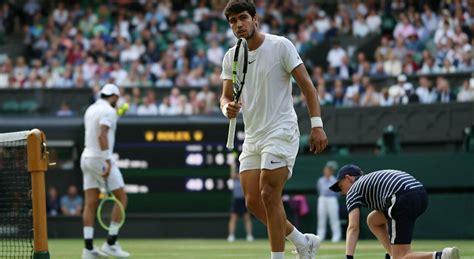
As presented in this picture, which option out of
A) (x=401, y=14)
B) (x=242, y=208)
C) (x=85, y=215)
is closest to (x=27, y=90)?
(x=242, y=208)

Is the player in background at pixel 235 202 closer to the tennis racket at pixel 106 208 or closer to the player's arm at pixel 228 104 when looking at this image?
the tennis racket at pixel 106 208

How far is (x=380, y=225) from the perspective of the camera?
37.7ft

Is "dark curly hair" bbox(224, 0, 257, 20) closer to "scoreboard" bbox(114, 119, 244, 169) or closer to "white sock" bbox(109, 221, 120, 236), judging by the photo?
"white sock" bbox(109, 221, 120, 236)

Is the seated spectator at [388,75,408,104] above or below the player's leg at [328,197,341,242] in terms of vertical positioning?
above

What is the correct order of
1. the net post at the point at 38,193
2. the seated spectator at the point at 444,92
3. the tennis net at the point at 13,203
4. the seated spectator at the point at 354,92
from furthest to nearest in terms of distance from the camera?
the seated spectator at the point at 354,92, the seated spectator at the point at 444,92, the tennis net at the point at 13,203, the net post at the point at 38,193

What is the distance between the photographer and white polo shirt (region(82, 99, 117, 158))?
16.5m

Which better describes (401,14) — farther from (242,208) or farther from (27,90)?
(27,90)

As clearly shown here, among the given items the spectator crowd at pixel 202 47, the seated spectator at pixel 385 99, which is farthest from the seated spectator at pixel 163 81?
the seated spectator at pixel 385 99

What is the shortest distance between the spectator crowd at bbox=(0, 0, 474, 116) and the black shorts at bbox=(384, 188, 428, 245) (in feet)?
40.7

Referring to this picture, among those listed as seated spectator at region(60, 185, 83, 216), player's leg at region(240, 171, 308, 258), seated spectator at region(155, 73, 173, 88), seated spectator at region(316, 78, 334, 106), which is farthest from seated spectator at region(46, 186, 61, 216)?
player's leg at region(240, 171, 308, 258)

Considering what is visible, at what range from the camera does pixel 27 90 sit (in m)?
27.3

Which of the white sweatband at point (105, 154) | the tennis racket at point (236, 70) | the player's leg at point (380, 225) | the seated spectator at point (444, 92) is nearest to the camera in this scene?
the tennis racket at point (236, 70)

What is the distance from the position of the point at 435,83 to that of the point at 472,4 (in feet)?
12.3

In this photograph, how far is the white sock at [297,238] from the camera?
10961mm
